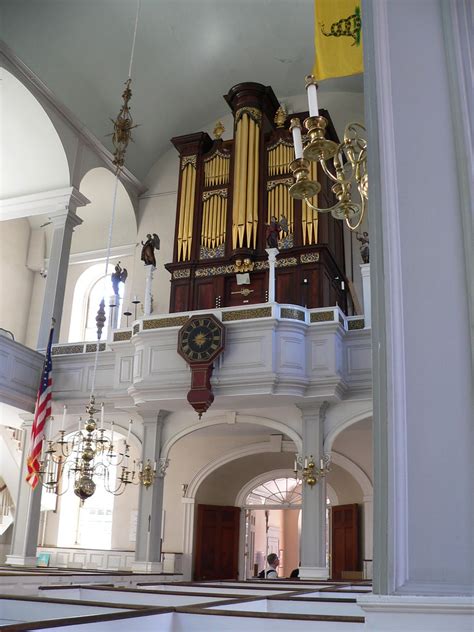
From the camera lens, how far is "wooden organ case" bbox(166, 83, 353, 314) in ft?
45.1

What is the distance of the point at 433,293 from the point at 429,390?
0.36 metres

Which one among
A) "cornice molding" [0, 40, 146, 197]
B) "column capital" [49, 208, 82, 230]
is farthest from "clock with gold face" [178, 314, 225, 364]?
"cornice molding" [0, 40, 146, 197]

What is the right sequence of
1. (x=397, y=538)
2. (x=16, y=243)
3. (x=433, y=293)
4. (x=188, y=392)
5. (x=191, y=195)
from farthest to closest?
(x=16, y=243) → (x=191, y=195) → (x=188, y=392) → (x=433, y=293) → (x=397, y=538)

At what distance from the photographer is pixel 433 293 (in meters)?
2.53

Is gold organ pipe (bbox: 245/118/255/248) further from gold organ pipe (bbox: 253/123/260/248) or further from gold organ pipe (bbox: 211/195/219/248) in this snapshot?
gold organ pipe (bbox: 211/195/219/248)

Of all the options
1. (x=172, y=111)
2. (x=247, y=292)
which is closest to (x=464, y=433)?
(x=247, y=292)

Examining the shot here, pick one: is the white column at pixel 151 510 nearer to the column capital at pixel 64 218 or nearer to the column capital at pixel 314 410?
the column capital at pixel 314 410

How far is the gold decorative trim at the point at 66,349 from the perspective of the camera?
13688 millimetres

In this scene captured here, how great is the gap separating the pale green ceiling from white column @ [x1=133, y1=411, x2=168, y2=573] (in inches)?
289

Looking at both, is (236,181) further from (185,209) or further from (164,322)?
(164,322)

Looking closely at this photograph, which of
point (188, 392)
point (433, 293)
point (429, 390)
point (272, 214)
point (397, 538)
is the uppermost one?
point (272, 214)

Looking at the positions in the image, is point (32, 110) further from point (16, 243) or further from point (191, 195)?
point (16, 243)

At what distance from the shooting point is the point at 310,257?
13.6 metres

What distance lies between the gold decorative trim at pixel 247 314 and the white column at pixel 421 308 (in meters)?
8.74
